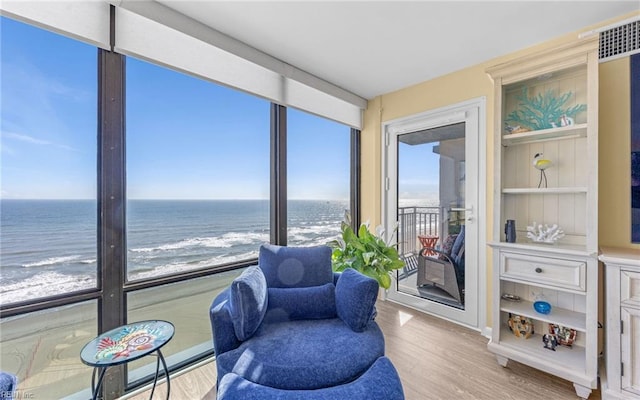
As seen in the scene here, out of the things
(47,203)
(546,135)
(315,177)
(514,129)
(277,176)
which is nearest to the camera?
(47,203)

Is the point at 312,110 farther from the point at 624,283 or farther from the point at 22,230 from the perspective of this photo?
the point at 624,283

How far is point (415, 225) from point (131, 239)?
2.61 metres

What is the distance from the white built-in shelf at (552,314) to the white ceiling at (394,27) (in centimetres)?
202

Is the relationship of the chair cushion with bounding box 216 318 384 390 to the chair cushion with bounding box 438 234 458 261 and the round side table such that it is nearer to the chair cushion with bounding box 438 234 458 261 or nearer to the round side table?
the round side table

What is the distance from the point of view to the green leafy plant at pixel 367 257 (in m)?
2.25

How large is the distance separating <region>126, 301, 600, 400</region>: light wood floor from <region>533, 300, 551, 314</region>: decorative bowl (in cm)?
42

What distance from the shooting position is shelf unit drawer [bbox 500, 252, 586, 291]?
162cm

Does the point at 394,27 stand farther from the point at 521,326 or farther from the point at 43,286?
the point at 43,286

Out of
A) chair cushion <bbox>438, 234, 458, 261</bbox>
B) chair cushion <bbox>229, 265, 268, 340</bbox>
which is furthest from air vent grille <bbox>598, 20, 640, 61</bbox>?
chair cushion <bbox>229, 265, 268, 340</bbox>

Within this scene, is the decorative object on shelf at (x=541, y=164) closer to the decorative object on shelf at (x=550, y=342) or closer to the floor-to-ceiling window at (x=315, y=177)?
the decorative object on shelf at (x=550, y=342)

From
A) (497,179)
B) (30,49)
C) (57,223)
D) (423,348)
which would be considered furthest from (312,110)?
(423,348)

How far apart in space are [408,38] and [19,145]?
99.6 inches

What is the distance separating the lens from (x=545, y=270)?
1742 millimetres

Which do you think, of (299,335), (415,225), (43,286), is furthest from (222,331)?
(415,225)
